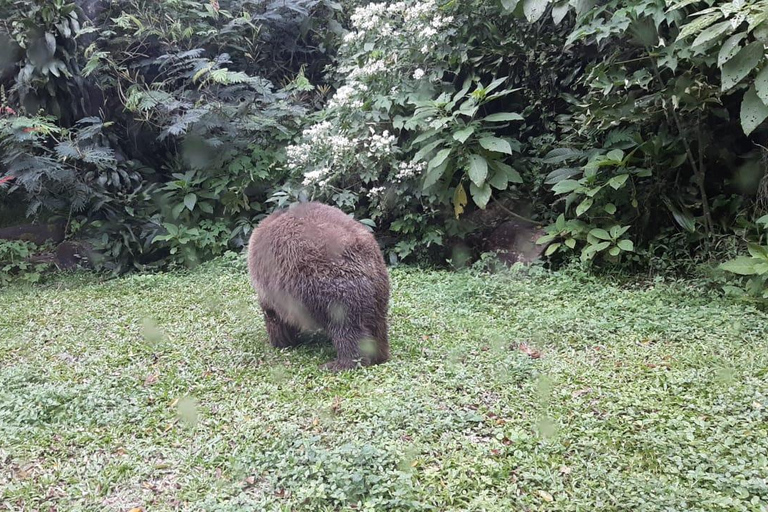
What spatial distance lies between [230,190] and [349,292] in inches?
175

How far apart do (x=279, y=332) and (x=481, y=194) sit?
2.80 metres

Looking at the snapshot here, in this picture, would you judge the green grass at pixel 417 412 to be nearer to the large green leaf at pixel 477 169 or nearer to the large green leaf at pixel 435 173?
the large green leaf at pixel 477 169

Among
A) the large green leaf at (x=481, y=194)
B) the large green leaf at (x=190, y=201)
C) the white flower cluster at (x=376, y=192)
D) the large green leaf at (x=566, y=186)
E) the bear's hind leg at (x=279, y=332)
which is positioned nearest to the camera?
the bear's hind leg at (x=279, y=332)

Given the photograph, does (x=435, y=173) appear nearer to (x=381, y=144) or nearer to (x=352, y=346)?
(x=381, y=144)

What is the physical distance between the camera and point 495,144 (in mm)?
5828

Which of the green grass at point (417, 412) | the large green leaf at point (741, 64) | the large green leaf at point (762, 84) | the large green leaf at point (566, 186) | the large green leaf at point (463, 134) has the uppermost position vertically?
the large green leaf at point (741, 64)

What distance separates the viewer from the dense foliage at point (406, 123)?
526cm

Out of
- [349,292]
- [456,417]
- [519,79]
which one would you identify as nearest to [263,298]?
[349,292]

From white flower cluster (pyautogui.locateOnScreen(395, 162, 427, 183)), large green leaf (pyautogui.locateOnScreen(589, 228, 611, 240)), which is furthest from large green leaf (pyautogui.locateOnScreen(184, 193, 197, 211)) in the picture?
large green leaf (pyautogui.locateOnScreen(589, 228, 611, 240))

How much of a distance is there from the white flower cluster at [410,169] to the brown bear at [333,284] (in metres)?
2.40

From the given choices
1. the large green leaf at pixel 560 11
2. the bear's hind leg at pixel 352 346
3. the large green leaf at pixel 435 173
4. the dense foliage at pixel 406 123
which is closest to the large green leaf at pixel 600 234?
the dense foliage at pixel 406 123

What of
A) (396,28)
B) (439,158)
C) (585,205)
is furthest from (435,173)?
(396,28)

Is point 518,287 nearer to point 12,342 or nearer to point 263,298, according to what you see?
point 263,298

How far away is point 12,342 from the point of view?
4.63m
